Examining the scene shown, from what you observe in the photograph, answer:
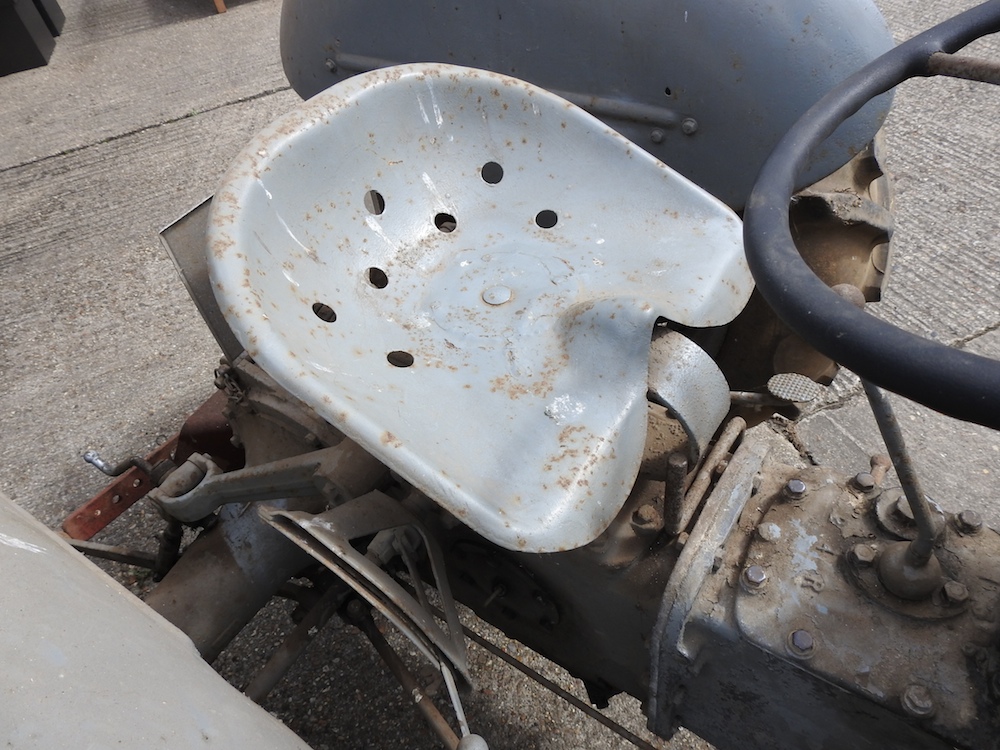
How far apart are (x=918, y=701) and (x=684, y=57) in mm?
971

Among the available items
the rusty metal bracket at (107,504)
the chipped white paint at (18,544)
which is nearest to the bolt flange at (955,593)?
the chipped white paint at (18,544)

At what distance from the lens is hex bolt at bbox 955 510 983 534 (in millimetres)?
807

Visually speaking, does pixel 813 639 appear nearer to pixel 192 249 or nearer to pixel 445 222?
Answer: pixel 445 222

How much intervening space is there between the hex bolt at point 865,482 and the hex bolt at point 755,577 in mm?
168

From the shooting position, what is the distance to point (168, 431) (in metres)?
2.07

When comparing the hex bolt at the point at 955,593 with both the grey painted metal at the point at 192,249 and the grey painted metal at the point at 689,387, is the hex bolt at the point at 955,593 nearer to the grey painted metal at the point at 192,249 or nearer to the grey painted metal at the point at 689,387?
the grey painted metal at the point at 689,387

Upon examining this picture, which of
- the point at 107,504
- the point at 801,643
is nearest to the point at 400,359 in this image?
the point at 801,643

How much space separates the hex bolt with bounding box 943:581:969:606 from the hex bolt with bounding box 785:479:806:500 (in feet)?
0.60

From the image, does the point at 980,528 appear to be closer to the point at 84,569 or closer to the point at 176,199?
the point at 84,569

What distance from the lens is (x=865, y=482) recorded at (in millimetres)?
885

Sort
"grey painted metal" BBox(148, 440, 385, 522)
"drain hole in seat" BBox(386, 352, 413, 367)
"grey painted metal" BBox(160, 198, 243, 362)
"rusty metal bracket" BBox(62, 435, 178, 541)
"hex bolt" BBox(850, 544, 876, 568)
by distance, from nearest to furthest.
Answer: "hex bolt" BBox(850, 544, 876, 568) < "drain hole in seat" BBox(386, 352, 413, 367) < "grey painted metal" BBox(148, 440, 385, 522) < "grey painted metal" BBox(160, 198, 243, 362) < "rusty metal bracket" BBox(62, 435, 178, 541)

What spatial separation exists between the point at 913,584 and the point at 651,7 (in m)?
0.93

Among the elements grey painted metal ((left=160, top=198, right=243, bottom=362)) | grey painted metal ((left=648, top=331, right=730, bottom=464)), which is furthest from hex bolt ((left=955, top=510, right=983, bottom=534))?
grey painted metal ((left=160, top=198, right=243, bottom=362))

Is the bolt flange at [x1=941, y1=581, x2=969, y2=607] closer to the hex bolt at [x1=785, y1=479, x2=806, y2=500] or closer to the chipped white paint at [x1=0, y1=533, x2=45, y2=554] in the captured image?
the hex bolt at [x1=785, y1=479, x2=806, y2=500]
